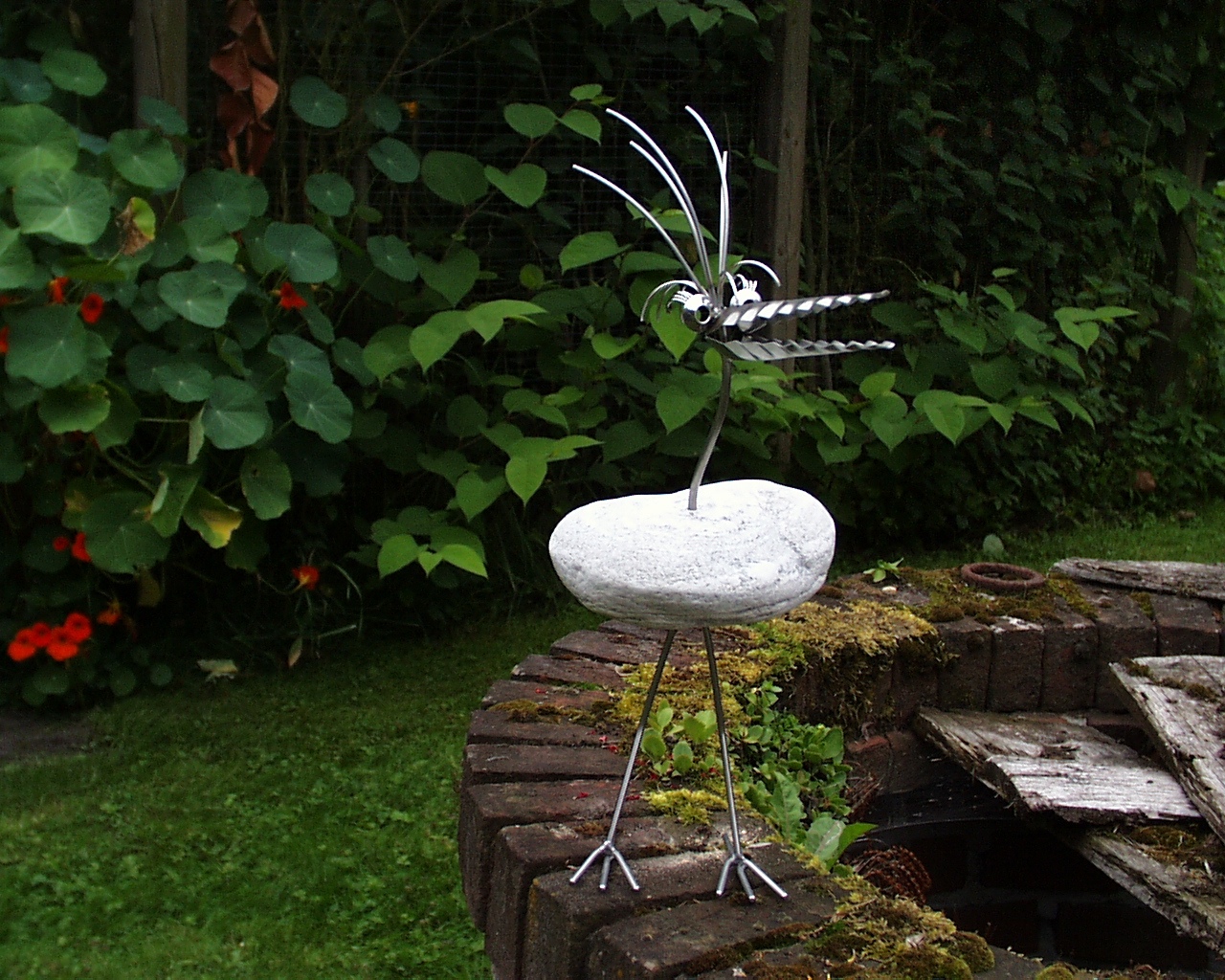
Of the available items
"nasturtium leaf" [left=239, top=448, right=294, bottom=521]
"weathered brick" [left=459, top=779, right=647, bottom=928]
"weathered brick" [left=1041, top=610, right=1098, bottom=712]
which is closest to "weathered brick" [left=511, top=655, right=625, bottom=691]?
"weathered brick" [left=459, top=779, right=647, bottom=928]

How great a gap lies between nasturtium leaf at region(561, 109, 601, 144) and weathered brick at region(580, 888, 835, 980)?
2353 millimetres

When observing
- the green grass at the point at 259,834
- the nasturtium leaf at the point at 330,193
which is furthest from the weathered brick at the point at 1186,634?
the nasturtium leaf at the point at 330,193

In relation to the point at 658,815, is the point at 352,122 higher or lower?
higher

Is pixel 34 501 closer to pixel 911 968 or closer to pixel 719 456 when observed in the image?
pixel 719 456

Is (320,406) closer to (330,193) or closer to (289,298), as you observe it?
(289,298)

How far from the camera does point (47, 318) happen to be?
2.83m

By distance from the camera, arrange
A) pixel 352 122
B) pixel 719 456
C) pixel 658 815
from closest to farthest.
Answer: pixel 658 815
pixel 352 122
pixel 719 456

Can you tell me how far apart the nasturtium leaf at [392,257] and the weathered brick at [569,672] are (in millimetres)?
1489

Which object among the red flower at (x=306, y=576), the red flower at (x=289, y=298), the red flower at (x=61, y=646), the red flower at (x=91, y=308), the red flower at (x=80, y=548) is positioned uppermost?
the red flower at (x=289, y=298)

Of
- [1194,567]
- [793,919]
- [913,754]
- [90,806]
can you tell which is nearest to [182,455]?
[90,806]

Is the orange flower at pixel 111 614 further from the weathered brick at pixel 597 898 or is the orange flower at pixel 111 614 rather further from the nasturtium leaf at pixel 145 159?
the weathered brick at pixel 597 898

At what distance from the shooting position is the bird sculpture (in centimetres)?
139

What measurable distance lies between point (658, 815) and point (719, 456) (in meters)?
2.21

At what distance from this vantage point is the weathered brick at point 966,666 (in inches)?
93.2
